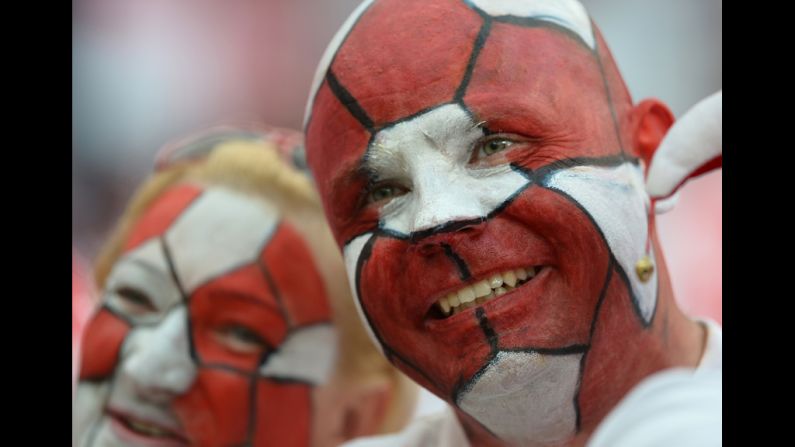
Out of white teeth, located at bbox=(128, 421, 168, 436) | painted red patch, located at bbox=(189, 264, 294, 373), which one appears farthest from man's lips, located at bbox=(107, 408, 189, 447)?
painted red patch, located at bbox=(189, 264, 294, 373)

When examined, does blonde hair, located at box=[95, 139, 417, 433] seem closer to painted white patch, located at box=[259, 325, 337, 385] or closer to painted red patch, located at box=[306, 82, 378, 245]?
painted white patch, located at box=[259, 325, 337, 385]

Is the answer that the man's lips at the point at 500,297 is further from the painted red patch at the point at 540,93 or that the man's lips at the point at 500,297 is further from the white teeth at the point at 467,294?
the painted red patch at the point at 540,93

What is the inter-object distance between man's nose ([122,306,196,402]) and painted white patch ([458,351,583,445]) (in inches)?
31.4

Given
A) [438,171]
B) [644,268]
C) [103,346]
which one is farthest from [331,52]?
[103,346]

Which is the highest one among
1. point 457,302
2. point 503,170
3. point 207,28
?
point 503,170

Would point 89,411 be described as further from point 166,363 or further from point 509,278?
point 509,278

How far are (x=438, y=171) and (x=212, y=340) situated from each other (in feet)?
2.70

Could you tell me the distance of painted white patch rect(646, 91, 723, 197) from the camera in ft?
4.43

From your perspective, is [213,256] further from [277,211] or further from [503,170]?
[503,170]

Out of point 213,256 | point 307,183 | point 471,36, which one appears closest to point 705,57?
point 307,183

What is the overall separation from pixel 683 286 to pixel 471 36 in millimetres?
1457

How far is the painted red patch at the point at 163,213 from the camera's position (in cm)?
207

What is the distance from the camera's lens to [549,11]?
1.38 m

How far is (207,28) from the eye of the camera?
420 centimetres
